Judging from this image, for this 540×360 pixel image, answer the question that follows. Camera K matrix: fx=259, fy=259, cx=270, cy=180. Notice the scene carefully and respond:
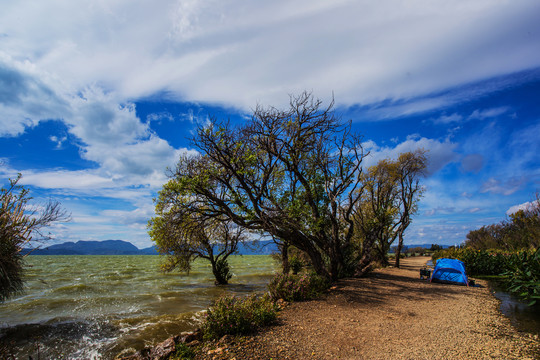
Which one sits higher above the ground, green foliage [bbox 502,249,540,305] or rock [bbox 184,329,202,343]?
green foliage [bbox 502,249,540,305]

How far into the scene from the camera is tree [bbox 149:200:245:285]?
11867 mm

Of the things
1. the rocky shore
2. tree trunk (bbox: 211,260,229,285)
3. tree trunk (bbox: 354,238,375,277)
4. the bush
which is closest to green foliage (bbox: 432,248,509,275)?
tree trunk (bbox: 354,238,375,277)

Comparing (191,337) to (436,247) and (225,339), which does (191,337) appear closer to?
(225,339)

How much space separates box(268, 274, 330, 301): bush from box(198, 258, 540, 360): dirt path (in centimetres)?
62

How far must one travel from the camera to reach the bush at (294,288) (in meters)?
10.5

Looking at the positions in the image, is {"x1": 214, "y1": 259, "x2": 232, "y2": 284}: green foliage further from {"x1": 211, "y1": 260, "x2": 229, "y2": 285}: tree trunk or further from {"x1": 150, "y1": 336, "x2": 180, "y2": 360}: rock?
{"x1": 150, "y1": 336, "x2": 180, "y2": 360}: rock

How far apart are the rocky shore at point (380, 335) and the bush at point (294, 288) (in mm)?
665

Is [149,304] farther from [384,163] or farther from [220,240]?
[384,163]

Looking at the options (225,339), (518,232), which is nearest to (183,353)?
(225,339)

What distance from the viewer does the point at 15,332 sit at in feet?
32.2

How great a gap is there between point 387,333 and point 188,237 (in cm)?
1110

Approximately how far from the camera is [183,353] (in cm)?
609

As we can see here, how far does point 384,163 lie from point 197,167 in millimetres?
18394

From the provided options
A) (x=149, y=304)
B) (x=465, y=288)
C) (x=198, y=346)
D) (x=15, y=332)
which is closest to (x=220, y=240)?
(x=149, y=304)
